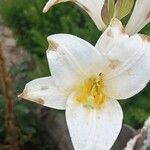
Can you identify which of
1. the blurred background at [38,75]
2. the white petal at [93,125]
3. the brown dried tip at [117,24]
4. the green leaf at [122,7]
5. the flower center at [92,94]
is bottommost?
the blurred background at [38,75]

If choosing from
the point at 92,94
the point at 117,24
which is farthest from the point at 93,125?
the point at 117,24

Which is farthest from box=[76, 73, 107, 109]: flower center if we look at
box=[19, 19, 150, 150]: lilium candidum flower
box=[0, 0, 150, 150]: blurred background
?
box=[0, 0, 150, 150]: blurred background

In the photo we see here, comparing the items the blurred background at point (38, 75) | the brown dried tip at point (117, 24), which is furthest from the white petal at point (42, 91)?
the blurred background at point (38, 75)

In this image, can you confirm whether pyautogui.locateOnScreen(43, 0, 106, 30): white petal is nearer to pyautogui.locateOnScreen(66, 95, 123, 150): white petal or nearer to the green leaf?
the green leaf

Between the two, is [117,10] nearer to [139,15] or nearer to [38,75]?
[139,15]

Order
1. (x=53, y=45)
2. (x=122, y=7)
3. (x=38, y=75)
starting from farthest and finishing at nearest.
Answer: (x=38, y=75) < (x=122, y=7) < (x=53, y=45)

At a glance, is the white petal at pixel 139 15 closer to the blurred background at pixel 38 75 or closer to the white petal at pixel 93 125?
the white petal at pixel 93 125

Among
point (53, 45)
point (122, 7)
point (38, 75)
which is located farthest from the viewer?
point (38, 75)
